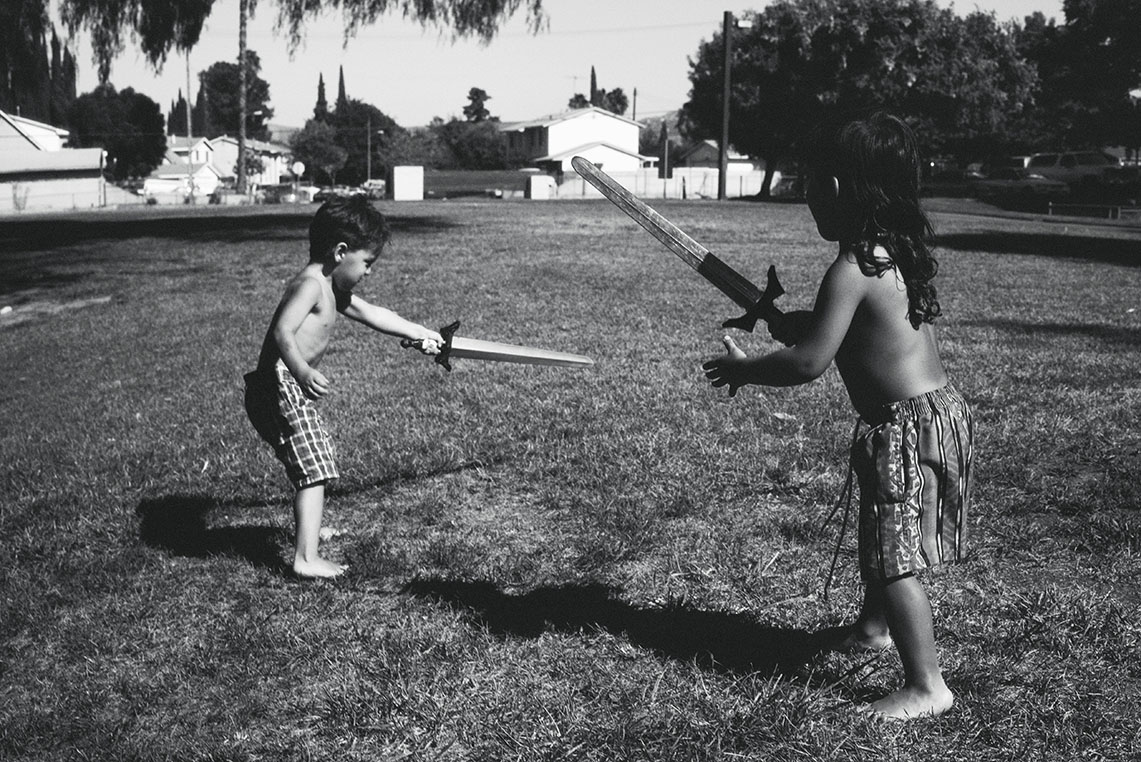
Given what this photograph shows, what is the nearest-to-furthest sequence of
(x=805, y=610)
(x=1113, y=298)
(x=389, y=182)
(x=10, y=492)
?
(x=805, y=610) < (x=10, y=492) < (x=1113, y=298) < (x=389, y=182)

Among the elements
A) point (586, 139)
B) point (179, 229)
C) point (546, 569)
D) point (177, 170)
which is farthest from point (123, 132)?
point (546, 569)

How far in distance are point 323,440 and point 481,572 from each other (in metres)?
0.76

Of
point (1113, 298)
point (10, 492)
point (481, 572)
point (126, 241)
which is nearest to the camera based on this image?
point (481, 572)

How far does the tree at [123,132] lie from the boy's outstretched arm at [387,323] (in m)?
79.4

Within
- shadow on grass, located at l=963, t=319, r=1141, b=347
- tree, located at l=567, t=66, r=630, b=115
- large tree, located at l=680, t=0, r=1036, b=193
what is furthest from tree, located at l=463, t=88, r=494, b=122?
shadow on grass, located at l=963, t=319, r=1141, b=347

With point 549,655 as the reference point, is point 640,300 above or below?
above

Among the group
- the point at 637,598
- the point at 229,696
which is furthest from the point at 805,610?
the point at 229,696

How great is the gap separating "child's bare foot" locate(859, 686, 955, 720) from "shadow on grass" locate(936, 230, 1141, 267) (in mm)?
12230

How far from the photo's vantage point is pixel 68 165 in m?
50.1

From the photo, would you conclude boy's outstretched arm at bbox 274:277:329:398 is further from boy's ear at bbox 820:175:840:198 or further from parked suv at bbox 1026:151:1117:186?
parked suv at bbox 1026:151:1117:186

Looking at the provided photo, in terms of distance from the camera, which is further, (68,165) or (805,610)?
(68,165)

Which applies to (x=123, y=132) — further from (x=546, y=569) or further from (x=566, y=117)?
(x=546, y=569)

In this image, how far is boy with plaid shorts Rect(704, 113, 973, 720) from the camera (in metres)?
2.54

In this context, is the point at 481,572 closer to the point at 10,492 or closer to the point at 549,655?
the point at 549,655
